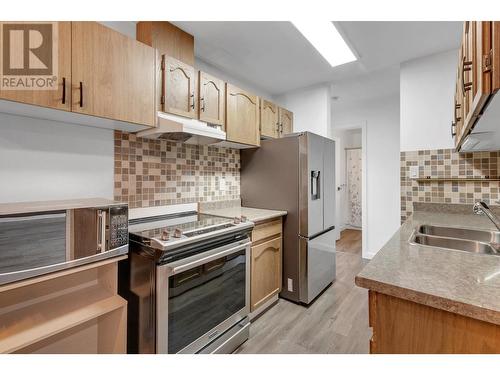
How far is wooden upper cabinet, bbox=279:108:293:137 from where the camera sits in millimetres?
2873

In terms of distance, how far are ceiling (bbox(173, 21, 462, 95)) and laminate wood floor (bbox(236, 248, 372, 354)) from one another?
7.72 feet

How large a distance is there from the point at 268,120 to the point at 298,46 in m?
0.75

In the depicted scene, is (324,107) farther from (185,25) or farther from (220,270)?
(220,270)

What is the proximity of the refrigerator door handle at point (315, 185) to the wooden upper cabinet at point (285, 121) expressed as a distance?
2.54 feet

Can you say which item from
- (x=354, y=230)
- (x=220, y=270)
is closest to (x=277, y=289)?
(x=220, y=270)

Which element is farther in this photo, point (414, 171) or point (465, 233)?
point (414, 171)

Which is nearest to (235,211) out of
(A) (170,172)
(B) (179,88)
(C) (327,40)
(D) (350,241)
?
(A) (170,172)

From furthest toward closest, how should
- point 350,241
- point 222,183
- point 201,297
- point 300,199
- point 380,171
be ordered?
point 350,241, point 380,171, point 222,183, point 300,199, point 201,297

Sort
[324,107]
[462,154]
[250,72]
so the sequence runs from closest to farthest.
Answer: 1. [462,154]
2. [250,72]
3. [324,107]

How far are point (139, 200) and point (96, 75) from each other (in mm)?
878

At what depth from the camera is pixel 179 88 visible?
68.0 inches

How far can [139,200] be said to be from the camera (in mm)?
1820

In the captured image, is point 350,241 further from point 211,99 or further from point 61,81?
point 61,81

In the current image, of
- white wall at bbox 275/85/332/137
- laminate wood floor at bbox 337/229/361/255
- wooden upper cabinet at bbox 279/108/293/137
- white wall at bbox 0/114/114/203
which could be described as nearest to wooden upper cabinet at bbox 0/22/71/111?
white wall at bbox 0/114/114/203
